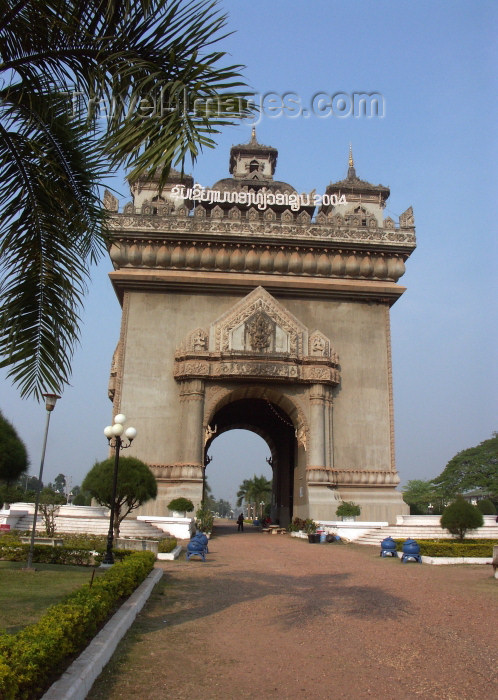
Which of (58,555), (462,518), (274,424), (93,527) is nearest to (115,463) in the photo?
(58,555)

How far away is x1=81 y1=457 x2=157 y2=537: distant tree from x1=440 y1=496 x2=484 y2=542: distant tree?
9445 mm

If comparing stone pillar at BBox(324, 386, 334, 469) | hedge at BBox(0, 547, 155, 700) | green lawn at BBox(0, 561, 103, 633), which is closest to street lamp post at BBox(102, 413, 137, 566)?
green lawn at BBox(0, 561, 103, 633)

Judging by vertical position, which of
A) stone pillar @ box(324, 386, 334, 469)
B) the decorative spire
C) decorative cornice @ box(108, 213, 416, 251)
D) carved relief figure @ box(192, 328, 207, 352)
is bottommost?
stone pillar @ box(324, 386, 334, 469)

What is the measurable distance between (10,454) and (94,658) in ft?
11.9

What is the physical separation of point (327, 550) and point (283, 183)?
79.9 feet

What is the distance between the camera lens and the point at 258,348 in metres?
25.5

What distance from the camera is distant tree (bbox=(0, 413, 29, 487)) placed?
788 centimetres

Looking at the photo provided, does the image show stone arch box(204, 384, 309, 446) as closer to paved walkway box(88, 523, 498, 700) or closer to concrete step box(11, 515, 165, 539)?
concrete step box(11, 515, 165, 539)

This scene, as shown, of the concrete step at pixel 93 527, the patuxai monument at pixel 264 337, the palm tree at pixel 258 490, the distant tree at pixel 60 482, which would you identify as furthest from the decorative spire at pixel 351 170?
the distant tree at pixel 60 482

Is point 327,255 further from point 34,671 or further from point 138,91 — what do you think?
point 34,671

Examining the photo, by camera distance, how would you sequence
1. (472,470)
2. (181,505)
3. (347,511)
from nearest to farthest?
(181,505), (347,511), (472,470)

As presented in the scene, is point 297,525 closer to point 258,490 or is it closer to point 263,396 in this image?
point 263,396

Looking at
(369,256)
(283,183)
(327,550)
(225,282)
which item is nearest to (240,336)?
(225,282)

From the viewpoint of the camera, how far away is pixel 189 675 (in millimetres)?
5312
